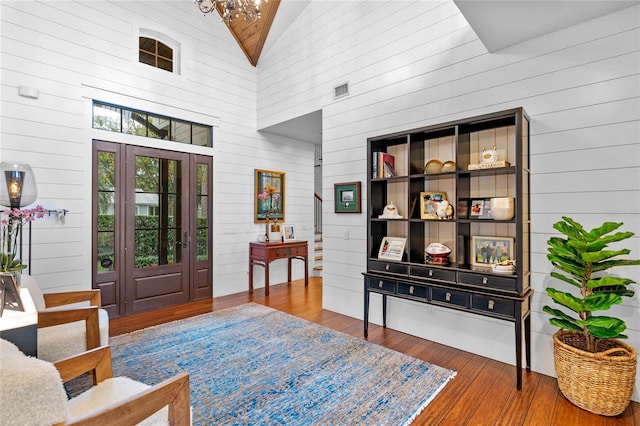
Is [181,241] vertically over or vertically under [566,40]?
under

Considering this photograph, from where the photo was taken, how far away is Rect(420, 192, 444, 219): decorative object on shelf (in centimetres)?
328

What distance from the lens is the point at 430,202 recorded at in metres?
3.34

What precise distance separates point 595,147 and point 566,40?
93 centimetres

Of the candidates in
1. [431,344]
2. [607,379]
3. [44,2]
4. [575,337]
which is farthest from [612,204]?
[44,2]

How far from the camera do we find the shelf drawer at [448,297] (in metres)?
2.83

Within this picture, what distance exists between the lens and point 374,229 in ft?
12.0

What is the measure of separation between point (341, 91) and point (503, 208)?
259 cm

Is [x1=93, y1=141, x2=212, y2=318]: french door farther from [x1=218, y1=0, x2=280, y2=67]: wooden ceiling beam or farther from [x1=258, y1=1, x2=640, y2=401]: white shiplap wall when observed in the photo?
[x1=218, y1=0, x2=280, y2=67]: wooden ceiling beam

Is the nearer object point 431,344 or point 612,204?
point 612,204

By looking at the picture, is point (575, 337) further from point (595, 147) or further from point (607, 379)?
point (595, 147)

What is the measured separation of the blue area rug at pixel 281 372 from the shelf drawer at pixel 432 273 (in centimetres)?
77

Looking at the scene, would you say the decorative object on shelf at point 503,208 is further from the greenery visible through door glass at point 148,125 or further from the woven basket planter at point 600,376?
the greenery visible through door glass at point 148,125

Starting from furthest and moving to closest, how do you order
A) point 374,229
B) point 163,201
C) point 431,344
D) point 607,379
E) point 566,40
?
point 163,201
point 374,229
point 431,344
point 566,40
point 607,379

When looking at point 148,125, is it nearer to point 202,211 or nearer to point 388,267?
point 202,211
